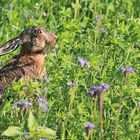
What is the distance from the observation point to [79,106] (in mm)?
5914

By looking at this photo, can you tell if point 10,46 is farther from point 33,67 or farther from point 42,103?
point 42,103

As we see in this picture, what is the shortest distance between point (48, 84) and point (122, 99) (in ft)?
2.33

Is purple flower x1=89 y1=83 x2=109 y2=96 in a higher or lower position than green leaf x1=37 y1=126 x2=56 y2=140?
higher

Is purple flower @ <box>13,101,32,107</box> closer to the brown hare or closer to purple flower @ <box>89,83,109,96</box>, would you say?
purple flower @ <box>89,83,109,96</box>

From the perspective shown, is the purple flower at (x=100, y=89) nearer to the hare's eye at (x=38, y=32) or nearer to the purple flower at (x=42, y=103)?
the purple flower at (x=42, y=103)

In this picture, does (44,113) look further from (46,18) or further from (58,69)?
(46,18)

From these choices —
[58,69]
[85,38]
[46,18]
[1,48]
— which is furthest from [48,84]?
[46,18]

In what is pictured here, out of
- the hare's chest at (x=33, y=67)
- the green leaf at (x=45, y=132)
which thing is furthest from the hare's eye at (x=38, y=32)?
the green leaf at (x=45, y=132)

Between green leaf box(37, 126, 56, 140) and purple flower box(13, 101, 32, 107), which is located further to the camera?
purple flower box(13, 101, 32, 107)

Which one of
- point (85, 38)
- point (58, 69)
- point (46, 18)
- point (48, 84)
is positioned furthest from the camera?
point (46, 18)

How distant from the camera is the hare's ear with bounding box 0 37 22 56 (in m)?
7.13

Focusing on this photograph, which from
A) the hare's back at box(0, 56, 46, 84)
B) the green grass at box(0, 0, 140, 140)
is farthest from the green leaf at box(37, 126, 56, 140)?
the hare's back at box(0, 56, 46, 84)

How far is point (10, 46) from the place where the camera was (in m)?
7.17

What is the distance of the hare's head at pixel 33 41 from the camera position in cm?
704
